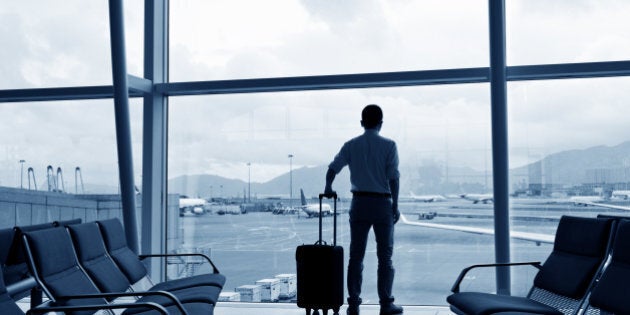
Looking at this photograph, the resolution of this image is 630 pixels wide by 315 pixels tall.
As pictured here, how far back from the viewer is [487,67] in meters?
4.87

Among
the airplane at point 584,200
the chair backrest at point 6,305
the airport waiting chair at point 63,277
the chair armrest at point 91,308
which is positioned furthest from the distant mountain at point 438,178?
the chair backrest at point 6,305

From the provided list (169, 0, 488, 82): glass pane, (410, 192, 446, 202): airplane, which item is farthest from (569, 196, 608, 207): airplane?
(169, 0, 488, 82): glass pane

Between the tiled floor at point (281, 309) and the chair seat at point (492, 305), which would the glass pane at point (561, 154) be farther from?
the chair seat at point (492, 305)

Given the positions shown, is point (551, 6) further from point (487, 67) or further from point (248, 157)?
point (248, 157)

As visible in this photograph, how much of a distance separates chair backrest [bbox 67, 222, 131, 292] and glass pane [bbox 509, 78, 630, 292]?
3100 mm

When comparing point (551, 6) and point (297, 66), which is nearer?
point (551, 6)

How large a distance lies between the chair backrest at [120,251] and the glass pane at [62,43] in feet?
6.83

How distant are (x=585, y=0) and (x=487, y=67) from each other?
35.5 inches

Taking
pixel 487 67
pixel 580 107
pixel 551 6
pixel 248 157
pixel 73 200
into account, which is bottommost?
pixel 73 200

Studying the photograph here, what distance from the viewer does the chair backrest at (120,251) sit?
363 cm

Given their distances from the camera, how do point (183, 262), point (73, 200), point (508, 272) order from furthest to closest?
point (73, 200) → point (183, 262) → point (508, 272)

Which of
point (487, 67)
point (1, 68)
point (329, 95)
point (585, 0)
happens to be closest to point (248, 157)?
point (329, 95)

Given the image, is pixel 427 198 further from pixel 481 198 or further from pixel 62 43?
pixel 62 43

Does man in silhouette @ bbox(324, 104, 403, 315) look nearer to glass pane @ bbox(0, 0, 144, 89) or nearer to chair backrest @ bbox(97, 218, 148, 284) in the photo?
chair backrest @ bbox(97, 218, 148, 284)
